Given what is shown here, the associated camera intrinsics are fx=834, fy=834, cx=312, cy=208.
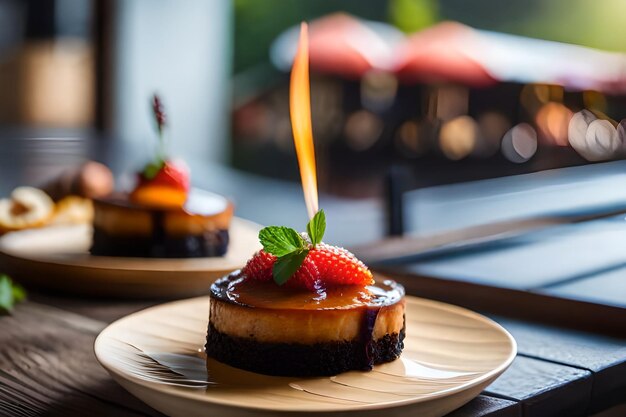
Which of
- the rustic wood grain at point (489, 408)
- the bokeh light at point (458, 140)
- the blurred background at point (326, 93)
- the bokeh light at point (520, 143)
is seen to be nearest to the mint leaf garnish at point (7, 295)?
the rustic wood grain at point (489, 408)

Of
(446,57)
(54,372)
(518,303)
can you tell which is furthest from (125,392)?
(446,57)

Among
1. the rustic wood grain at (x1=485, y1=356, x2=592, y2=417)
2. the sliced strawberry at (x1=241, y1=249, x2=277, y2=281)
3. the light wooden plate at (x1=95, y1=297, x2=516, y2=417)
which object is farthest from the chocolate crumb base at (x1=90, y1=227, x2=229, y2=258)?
the rustic wood grain at (x1=485, y1=356, x2=592, y2=417)

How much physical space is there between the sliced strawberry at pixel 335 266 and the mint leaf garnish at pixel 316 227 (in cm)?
1

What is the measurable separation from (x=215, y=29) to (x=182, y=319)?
6.53m

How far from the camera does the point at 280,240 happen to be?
922 mm

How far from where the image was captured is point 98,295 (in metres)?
1.43

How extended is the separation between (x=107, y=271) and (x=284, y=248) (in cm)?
57

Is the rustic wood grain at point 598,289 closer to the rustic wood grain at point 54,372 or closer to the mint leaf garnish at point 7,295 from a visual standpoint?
the rustic wood grain at point 54,372

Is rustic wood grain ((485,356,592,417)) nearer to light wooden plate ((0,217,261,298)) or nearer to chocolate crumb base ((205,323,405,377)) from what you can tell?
chocolate crumb base ((205,323,405,377))

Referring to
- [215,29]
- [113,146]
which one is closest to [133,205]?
[113,146]

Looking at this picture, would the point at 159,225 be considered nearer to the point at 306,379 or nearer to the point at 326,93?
the point at 306,379

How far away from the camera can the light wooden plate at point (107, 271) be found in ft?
4.58

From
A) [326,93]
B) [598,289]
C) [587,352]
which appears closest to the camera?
[587,352]

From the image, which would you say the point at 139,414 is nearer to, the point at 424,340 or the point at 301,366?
the point at 301,366
